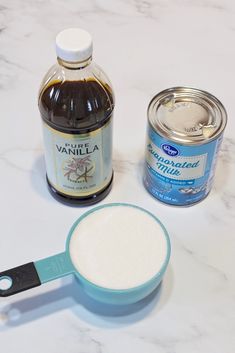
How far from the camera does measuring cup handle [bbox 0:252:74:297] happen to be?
68cm

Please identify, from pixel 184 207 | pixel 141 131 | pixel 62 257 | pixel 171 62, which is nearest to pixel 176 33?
pixel 171 62

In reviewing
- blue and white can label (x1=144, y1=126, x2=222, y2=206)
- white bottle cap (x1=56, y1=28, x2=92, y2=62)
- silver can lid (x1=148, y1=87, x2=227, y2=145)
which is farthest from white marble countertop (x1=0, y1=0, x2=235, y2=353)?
white bottle cap (x1=56, y1=28, x2=92, y2=62)

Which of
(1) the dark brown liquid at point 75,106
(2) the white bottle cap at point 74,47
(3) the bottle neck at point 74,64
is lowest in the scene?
(1) the dark brown liquid at point 75,106

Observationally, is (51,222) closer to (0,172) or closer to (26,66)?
(0,172)

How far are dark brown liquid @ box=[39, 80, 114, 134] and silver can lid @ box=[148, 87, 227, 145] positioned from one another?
0.08 metres

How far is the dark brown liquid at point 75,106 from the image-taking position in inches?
28.4

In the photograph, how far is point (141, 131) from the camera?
0.95m

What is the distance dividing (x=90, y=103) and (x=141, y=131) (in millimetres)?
235

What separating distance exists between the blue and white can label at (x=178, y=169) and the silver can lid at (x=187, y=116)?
10 mm

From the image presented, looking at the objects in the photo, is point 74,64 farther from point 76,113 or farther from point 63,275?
point 63,275


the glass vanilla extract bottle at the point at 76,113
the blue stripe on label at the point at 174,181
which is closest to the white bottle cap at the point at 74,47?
the glass vanilla extract bottle at the point at 76,113

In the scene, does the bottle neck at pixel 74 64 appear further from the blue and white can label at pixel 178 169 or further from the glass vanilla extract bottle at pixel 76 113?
the blue and white can label at pixel 178 169

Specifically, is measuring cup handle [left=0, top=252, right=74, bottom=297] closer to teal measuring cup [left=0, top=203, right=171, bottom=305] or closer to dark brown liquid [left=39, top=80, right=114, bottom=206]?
teal measuring cup [left=0, top=203, right=171, bottom=305]

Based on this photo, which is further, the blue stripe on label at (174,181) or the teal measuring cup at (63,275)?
the blue stripe on label at (174,181)
